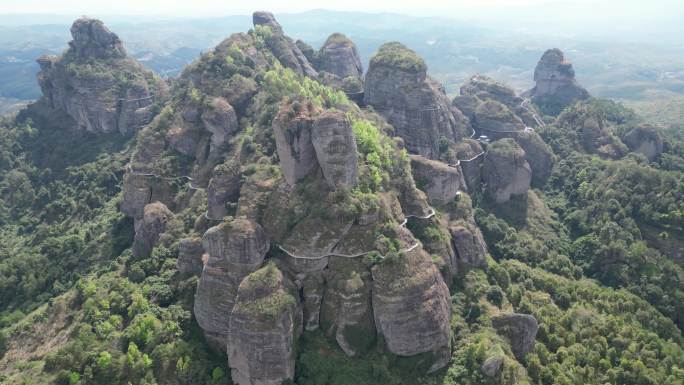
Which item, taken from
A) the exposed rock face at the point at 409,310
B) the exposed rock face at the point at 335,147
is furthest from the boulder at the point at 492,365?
the exposed rock face at the point at 335,147

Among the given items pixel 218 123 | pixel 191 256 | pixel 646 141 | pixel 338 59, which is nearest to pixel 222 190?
pixel 191 256

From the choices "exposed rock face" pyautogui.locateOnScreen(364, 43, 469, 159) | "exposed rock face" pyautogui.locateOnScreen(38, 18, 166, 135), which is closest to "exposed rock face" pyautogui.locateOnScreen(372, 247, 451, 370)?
"exposed rock face" pyautogui.locateOnScreen(364, 43, 469, 159)

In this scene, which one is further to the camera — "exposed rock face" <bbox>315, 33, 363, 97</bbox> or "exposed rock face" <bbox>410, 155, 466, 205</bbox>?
"exposed rock face" <bbox>315, 33, 363, 97</bbox>

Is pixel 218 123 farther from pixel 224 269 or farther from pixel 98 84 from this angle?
pixel 98 84

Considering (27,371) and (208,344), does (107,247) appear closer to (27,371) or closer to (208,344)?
(27,371)

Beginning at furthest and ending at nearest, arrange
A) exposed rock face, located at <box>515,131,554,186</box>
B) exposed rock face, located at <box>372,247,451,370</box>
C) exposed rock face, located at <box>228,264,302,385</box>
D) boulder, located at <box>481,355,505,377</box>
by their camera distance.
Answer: exposed rock face, located at <box>515,131,554,186</box> → boulder, located at <box>481,355,505,377</box> → exposed rock face, located at <box>372,247,451,370</box> → exposed rock face, located at <box>228,264,302,385</box>

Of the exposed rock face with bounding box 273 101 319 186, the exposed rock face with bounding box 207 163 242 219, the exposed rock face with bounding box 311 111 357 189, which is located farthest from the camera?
the exposed rock face with bounding box 207 163 242 219

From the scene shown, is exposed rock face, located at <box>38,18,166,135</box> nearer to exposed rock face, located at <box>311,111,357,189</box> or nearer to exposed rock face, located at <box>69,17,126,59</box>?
exposed rock face, located at <box>69,17,126,59</box>
